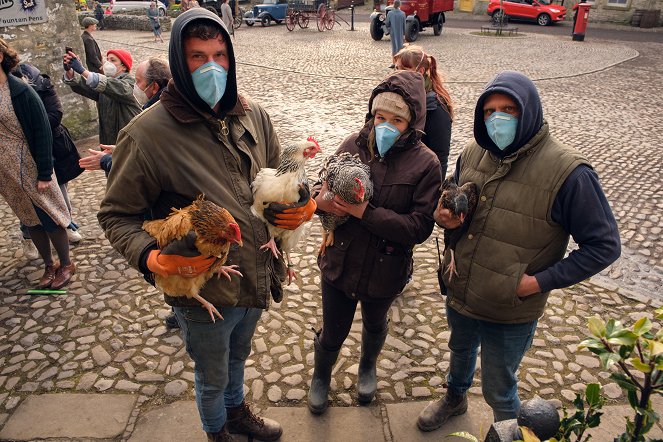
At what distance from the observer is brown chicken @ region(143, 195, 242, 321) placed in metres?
2.10

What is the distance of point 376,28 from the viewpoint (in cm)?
2047

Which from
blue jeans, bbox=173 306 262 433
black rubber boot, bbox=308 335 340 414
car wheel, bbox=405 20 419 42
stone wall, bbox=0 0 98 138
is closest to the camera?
blue jeans, bbox=173 306 262 433

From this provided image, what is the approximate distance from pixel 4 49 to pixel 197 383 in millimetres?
3384

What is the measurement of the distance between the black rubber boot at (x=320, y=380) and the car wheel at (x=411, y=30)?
1855 centimetres

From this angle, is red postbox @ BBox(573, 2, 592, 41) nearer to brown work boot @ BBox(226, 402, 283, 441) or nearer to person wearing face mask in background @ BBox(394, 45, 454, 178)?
person wearing face mask in background @ BBox(394, 45, 454, 178)

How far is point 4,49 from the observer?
3910 millimetres

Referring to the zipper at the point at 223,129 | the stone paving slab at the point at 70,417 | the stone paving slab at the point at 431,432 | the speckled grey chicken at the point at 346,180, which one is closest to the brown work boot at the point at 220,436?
the stone paving slab at the point at 70,417

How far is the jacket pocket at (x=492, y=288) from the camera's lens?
7.91 feet

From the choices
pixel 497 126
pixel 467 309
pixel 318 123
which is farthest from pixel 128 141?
pixel 318 123

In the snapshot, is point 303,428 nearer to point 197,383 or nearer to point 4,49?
point 197,383

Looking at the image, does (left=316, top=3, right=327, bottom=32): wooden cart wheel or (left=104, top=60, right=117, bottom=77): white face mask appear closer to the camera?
(left=104, top=60, right=117, bottom=77): white face mask

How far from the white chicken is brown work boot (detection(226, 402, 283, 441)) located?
1.18 m

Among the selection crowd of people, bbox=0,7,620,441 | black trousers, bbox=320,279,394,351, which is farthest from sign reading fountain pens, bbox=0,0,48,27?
black trousers, bbox=320,279,394,351

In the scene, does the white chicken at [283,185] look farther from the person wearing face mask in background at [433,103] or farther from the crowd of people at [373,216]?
the person wearing face mask in background at [433,103]
